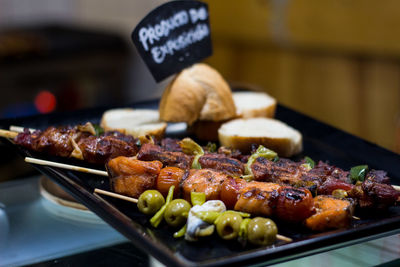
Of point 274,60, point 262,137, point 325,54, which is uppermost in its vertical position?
point 262,137

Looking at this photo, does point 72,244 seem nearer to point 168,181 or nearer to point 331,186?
point 168,181

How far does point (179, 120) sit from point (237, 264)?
1635mm

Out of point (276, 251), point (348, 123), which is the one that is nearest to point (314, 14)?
point (348, 123)

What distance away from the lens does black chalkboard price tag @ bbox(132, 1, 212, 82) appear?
124 inches

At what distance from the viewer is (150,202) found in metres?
2.20

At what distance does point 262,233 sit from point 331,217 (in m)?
0.29

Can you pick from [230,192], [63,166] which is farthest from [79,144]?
[230,192]

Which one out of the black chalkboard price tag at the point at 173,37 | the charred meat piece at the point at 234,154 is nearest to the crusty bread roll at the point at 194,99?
the black chalkboard price tag at the point at 173,37

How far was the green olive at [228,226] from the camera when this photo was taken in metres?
2.00

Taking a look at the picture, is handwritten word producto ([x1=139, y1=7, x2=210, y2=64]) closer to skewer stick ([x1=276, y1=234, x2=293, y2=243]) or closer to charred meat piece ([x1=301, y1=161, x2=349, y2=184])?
charred meat piece ([x1=301, y1=161, x2=349, y2=184])

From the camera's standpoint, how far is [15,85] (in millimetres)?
6250

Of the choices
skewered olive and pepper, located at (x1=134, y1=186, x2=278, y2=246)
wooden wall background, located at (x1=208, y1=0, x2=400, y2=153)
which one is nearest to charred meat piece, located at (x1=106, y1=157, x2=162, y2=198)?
skewered olive and pepper, located at (x1=134, y1=186, x2=278, y2=246)

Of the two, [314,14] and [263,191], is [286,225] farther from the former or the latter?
[314,14]

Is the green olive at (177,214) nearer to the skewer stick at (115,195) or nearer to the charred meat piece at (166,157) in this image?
the skewer stick at (115,195)
